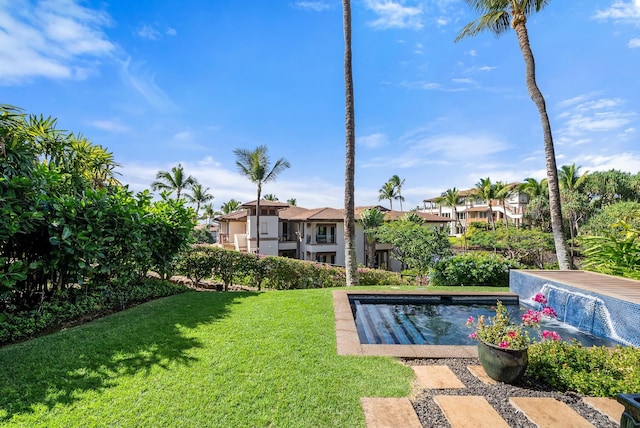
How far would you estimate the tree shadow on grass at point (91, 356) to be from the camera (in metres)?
3.00

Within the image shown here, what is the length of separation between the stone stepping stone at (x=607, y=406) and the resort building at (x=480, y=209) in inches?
1716

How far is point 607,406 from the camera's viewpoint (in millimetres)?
2830

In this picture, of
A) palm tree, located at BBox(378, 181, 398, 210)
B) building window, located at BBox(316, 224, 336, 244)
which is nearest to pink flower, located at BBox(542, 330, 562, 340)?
building window, located at BBox(316, 224, 336, 244)

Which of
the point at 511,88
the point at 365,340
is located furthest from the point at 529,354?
the point at 511,88

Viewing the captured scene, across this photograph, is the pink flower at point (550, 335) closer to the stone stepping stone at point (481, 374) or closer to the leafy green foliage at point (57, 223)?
the stone stepping stone at point (481, 374)

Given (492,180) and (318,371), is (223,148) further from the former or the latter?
(492,180)

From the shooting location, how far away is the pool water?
531 cm

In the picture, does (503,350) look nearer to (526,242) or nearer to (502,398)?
(502,398)

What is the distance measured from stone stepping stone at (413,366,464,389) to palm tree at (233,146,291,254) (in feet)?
64.3

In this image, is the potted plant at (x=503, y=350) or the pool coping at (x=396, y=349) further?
the pool coping at (x=396, y=349)

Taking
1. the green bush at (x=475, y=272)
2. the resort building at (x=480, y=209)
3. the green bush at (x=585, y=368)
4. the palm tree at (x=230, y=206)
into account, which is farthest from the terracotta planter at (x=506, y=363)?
the palm tree at (x=230, y=206)

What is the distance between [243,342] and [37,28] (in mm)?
8531

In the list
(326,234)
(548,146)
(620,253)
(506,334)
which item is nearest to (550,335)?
(506,334)

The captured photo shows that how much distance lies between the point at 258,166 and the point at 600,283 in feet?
65.9
